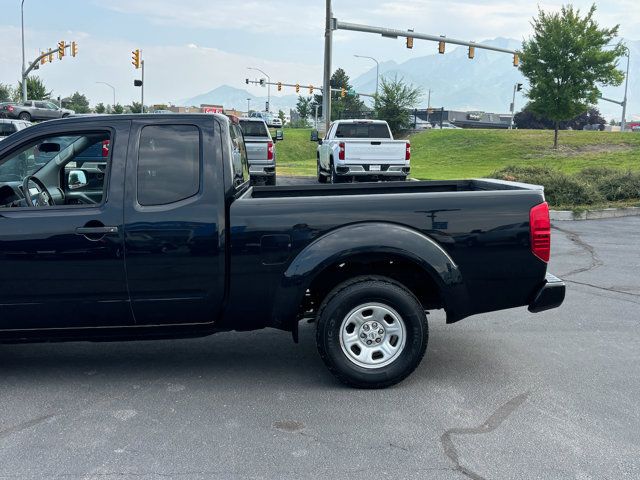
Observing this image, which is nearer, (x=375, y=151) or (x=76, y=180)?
→ (x=76, y=180)

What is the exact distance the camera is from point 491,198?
4613mm

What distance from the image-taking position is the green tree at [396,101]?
132 feet

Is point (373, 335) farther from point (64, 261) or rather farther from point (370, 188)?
point (64, 261)

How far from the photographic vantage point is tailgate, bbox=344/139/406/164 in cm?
1676

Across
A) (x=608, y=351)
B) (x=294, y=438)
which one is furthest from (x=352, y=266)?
(x=608, y=351)

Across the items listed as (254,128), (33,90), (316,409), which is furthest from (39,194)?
(33,90)

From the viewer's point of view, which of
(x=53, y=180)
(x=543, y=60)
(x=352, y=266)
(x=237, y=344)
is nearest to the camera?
(x=352, y=266)

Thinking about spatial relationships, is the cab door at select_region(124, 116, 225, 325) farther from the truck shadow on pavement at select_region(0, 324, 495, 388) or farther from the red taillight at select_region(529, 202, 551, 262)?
the red taillight at select_region(529, 202, 551, 262)

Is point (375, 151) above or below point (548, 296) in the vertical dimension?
above

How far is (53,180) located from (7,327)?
4.33ft

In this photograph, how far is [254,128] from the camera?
815 inches

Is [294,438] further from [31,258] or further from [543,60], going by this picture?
[543,60]

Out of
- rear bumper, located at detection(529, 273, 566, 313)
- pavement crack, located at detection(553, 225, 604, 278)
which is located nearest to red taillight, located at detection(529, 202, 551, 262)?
rear bumper, located at detection(529, 273, 566, 313)

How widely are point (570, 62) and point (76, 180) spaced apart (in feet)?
91.4
